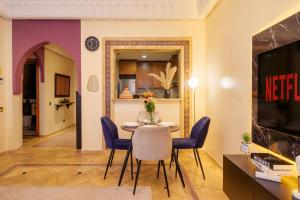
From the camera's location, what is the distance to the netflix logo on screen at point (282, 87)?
178cm

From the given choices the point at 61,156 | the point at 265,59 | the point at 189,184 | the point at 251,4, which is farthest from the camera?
the point at 61,156

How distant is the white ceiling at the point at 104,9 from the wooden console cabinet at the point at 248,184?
11.1ft

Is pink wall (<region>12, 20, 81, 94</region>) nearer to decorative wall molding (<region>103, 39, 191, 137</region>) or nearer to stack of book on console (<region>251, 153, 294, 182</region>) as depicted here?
decorative wall molding (<region>103, 39, 191, 137</region>)

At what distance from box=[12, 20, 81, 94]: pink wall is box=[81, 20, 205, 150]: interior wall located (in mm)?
198

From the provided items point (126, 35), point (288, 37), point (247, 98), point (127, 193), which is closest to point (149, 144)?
point (127, 193)

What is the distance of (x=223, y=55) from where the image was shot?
374cm

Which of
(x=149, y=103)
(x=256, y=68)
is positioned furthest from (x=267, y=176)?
(x=149, y=103)

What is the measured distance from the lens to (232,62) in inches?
132

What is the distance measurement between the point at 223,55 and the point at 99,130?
293 cm

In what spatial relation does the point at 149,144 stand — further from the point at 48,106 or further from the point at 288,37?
the point at 48,106

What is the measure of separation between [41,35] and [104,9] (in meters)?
1.51

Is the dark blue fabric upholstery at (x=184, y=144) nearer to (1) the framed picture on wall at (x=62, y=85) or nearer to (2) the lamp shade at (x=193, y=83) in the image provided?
(2) the lamp shade at (x=193, y=83)

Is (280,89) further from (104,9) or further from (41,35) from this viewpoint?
(41,35)

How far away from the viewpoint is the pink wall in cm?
488
